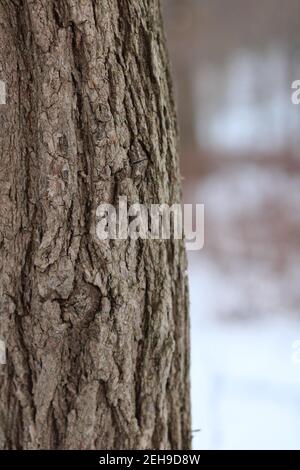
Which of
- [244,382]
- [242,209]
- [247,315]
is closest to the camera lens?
[244,382]

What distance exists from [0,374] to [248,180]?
2848 millimetres

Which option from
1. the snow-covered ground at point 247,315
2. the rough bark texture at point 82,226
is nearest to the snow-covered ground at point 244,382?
the snow-covered ground at point 247,315

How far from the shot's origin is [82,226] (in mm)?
773

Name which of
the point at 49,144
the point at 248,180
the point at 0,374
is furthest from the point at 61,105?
the point at 248,180

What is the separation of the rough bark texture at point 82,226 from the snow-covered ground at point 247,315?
822mm

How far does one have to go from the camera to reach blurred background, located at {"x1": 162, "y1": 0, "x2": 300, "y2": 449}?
6.84ft

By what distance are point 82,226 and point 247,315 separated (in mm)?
2066

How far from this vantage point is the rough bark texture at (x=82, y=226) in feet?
2.42

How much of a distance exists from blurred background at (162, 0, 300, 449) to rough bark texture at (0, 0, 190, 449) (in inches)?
15.6

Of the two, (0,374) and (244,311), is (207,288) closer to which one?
(244,311)

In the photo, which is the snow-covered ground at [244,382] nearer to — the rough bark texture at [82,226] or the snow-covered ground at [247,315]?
the snow-covered ground at [247,315]

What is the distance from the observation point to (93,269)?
2.57ft
